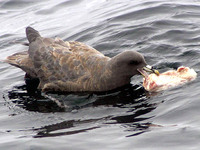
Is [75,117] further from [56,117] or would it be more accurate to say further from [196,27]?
[196,27]

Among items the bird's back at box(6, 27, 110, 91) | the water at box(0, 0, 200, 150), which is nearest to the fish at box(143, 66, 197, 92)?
the water at box(0, 0, 200, 150)

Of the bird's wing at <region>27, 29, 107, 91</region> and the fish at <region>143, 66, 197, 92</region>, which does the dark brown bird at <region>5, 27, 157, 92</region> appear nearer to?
the bird's wing at <region>27, 29, 107, 91</region>

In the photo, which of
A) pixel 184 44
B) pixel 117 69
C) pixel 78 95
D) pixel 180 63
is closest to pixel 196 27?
pixel 184 44

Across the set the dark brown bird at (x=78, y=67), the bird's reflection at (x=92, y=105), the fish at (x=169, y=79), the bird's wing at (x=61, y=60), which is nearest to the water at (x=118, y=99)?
the bird's reflection at (x=92, y=105)

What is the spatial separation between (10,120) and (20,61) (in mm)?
2387

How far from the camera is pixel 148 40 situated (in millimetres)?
9812

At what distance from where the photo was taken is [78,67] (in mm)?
→ 8273

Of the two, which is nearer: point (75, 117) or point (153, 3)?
point (75, 117)

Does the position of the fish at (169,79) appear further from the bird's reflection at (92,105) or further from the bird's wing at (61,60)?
the bird's wing at (61,60)

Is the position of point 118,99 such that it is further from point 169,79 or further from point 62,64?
point 62,64

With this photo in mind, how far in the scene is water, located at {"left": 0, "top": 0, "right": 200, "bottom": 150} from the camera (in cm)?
589

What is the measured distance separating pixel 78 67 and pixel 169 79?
1.76 meters

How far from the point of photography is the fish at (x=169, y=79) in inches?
296

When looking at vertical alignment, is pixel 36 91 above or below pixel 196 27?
below
